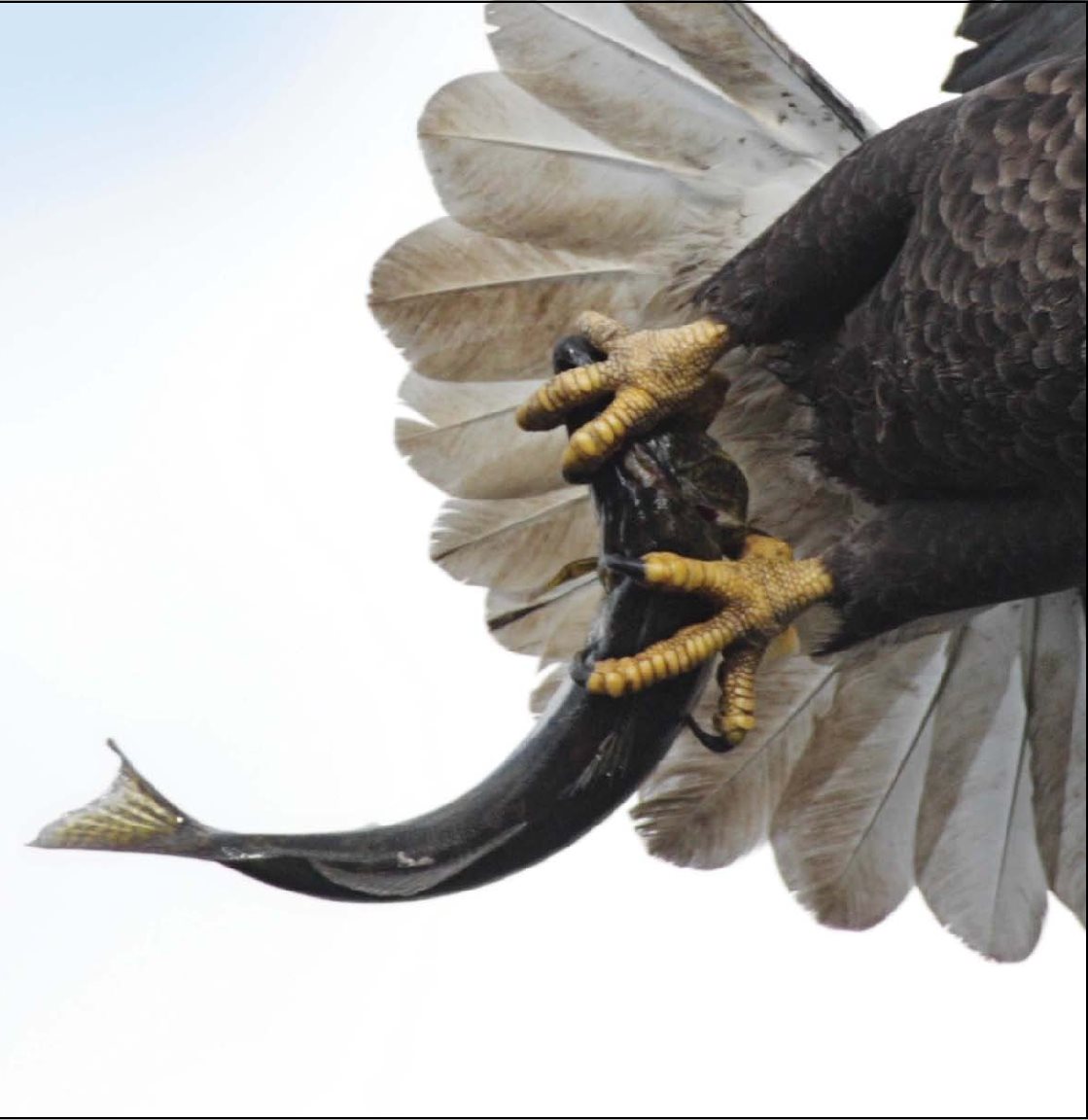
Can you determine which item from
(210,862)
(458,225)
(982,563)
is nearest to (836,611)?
(982,563)

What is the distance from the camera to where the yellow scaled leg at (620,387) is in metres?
2.26

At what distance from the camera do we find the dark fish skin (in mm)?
1972

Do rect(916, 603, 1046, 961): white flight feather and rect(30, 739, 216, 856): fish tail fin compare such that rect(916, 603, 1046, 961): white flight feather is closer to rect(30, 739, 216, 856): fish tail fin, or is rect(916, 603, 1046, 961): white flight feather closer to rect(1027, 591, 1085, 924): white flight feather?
rect(1027, 591, 1085, 924): white flight feather

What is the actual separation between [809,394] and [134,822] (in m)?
0.93

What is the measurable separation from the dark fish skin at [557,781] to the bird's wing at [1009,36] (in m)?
0.52

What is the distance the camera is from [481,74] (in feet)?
8.33

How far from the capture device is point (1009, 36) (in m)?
2.45

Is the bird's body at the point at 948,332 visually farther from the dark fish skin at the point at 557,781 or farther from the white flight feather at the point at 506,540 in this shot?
the white flight feather at the point at 506,540

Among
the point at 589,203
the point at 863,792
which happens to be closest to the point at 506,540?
the point at 589,203

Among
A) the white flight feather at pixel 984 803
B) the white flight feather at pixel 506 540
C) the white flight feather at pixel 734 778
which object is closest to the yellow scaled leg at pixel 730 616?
the white flight feather at pixel 734 778

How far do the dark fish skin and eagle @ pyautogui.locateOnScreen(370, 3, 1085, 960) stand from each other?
0.04m

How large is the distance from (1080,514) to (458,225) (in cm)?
76

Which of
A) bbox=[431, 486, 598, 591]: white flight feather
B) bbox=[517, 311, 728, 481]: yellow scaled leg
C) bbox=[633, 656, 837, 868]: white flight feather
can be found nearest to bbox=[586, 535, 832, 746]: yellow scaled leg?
bbox=[517, 311, 728, 481]: yellow scaled leg

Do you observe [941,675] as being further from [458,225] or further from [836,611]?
[458,225]
